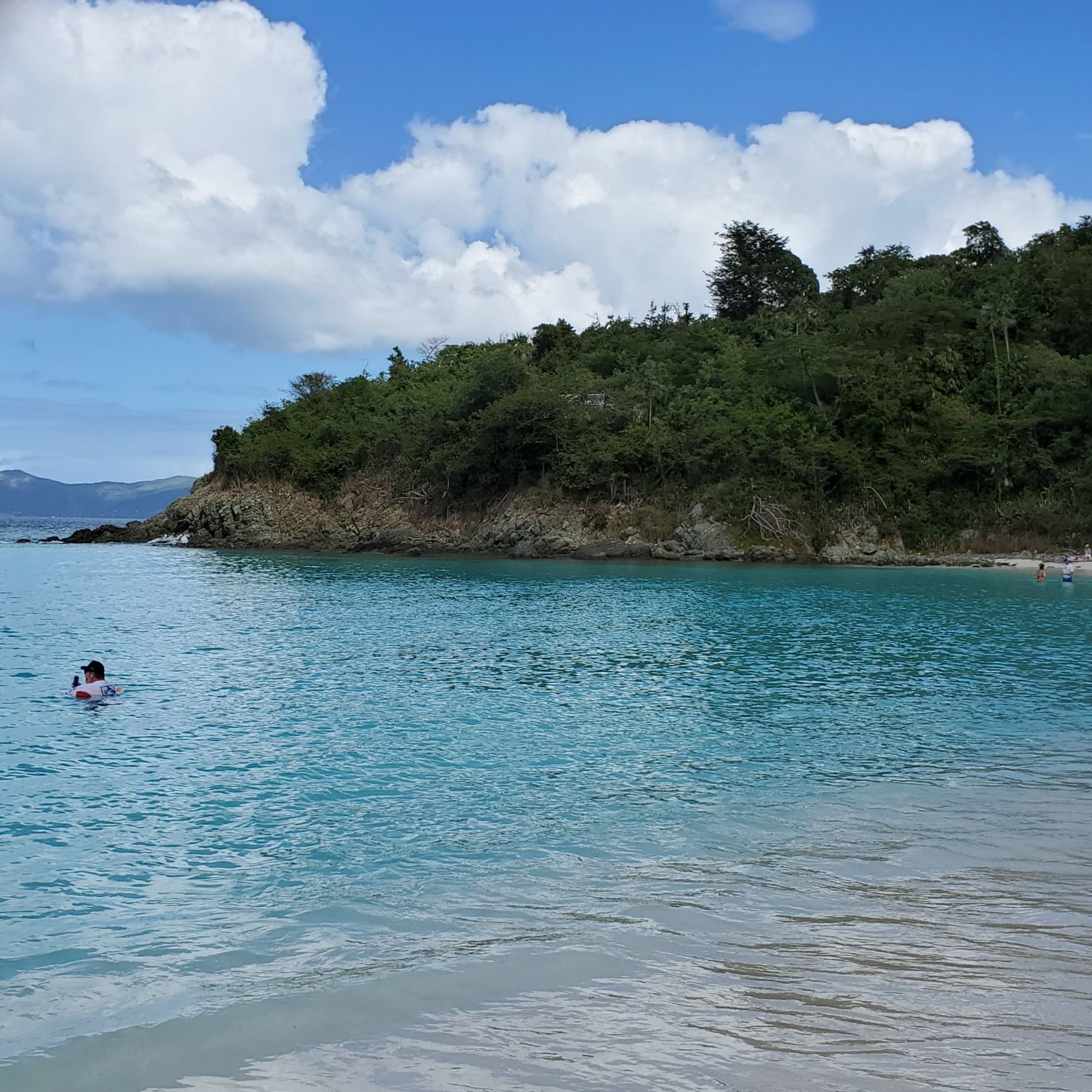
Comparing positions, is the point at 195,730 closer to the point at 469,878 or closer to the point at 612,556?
the point at 469,878

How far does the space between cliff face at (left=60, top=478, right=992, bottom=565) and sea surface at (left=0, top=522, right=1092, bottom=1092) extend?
110 feet

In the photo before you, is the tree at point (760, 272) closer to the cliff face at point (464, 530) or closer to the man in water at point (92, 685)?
the cliff face at point (464, 530)

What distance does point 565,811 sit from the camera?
10.3m

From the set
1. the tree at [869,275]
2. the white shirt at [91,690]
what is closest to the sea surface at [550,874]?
the white shirt at [91,690]

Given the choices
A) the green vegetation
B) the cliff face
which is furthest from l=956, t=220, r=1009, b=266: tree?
the cliff face

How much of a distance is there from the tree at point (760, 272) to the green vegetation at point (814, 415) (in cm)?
457

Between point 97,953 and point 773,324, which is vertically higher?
point 773,324

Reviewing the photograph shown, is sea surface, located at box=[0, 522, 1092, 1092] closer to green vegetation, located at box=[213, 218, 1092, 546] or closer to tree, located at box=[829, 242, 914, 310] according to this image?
green vegetation, located at box=[213, 218, 1092, 546]

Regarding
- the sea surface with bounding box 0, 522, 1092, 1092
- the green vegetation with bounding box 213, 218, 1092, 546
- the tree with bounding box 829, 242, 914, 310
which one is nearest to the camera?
the sea surface with bounding box 0, 522, 1092, 1092

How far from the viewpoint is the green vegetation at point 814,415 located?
53250 millimetres

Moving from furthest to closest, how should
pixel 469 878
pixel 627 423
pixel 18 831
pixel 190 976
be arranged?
pixel 627 423 → pixel 18 831 → pixel 469 878 → pixel 190 976

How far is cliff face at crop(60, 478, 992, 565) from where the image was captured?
54.3 meters

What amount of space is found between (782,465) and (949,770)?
149 feet

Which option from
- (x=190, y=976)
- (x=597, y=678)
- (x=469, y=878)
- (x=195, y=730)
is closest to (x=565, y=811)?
(x=469, y=878)
